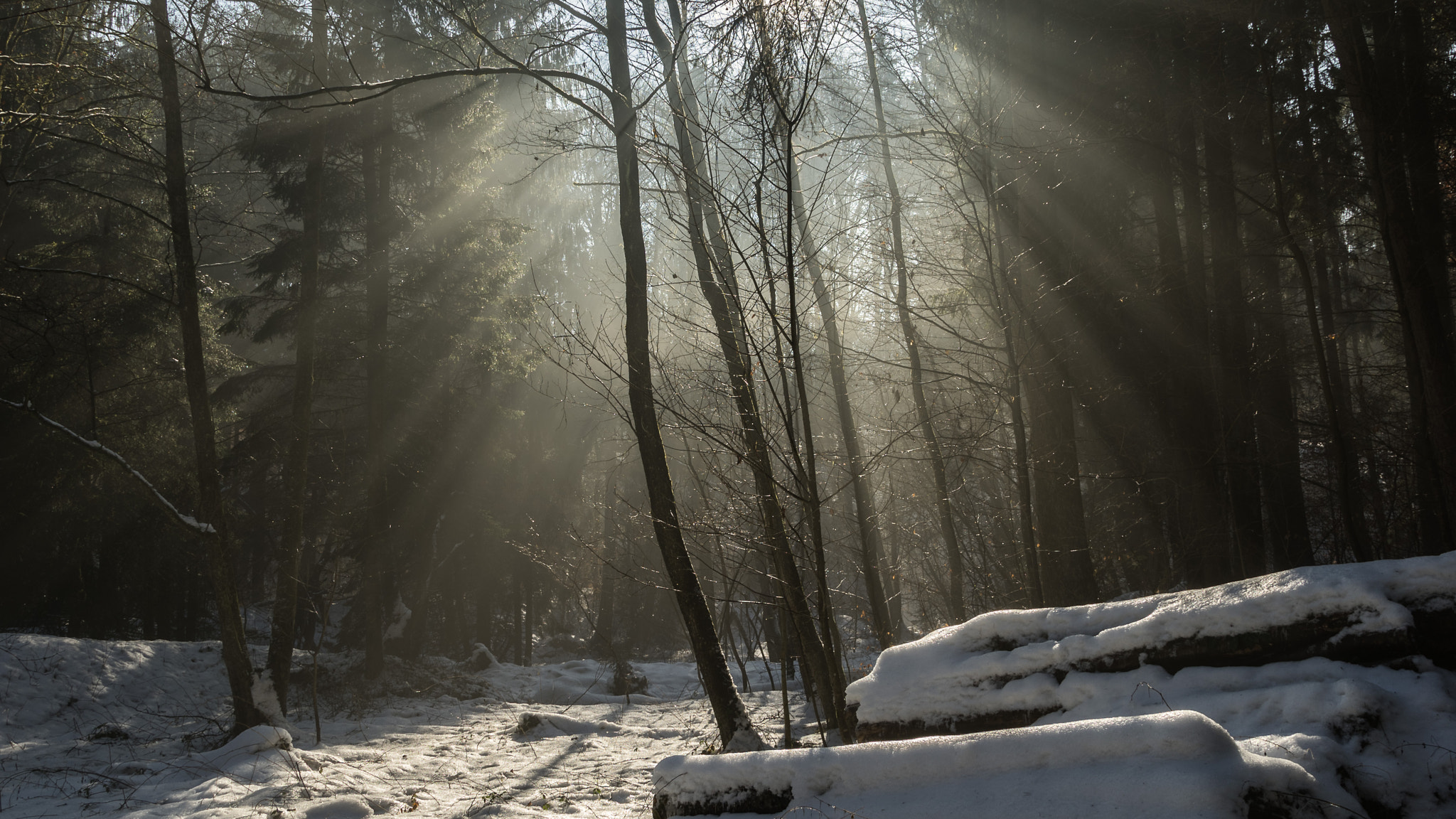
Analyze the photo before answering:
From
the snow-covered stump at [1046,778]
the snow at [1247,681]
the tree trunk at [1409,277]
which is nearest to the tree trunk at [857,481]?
the snow at [1247,681]

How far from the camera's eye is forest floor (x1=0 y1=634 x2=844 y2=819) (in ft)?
20.7

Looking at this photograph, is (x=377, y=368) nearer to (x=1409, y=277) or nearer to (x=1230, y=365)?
(x=1230, y=365)

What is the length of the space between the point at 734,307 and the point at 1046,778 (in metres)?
3.37

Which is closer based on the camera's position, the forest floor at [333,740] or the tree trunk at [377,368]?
the forest floor at [333,740]

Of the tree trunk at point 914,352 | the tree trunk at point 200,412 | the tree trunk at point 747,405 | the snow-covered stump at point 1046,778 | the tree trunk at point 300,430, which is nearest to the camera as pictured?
the snow-covered stump at point 1046,778

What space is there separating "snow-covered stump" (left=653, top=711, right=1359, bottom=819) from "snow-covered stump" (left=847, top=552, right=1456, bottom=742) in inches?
42.2

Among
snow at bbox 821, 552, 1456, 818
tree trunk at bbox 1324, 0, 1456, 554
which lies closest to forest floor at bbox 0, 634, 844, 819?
snow at bbox 821, 552, 1456, 818

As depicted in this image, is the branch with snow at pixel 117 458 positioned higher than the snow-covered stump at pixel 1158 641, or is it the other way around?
the branch with snow at pixel 117 458

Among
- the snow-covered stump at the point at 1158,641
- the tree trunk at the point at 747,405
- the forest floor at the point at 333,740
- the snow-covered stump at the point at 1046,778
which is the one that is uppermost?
the tree trunk at the point at 747,405

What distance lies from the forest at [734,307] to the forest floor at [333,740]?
1.06 meters

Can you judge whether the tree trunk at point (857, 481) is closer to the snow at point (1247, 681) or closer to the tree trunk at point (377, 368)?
the snow at point (1247, 681)

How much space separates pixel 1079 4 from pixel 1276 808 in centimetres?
960

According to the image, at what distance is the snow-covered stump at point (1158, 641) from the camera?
10.9 ft

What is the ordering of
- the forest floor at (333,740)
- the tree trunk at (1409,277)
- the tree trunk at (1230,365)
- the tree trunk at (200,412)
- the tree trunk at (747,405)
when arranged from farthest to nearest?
the tree trunk at (1230,365) → the tree trunk at (200,412) → the tree trunk at (1409,277) → the forest floor at (333,740) → the tree trunk at (747,405)
